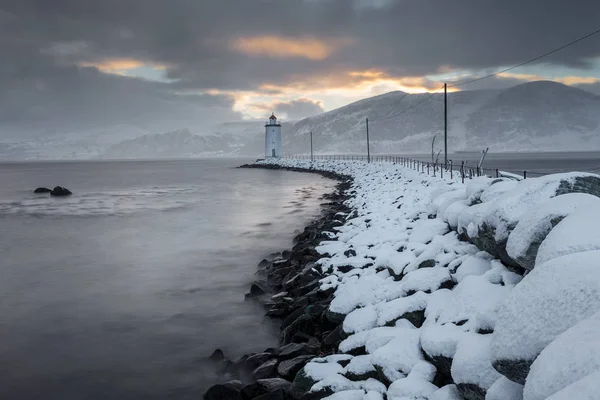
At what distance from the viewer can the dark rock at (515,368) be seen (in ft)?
12.1

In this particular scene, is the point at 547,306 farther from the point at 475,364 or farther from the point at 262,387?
the point at 262,387

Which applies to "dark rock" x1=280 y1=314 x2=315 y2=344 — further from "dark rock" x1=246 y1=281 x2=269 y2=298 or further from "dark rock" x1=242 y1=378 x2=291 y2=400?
"dark rock" x1=246 y1=281 x2=269 y2=298

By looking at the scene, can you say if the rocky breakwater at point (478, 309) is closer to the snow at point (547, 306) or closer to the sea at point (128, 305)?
the snow at point (547, 306)

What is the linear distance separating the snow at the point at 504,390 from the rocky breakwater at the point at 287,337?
117 inches

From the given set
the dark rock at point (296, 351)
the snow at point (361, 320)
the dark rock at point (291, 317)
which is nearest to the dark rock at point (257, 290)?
the dark rock at point (291, 317)

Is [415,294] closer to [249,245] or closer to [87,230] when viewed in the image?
[249,245]

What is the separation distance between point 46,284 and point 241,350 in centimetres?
874

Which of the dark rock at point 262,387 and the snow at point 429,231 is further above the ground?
the snow at point 429,231

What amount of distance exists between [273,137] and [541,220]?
93.9 m

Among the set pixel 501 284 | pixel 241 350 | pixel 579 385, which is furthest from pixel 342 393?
pixel 241 350

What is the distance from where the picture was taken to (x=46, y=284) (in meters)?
14.5

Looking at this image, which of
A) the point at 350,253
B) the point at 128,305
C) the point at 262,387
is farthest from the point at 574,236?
the point at 128,305

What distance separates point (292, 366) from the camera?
7.02 meters

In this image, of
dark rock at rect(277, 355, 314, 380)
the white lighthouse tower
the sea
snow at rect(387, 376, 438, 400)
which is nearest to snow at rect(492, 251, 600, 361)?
snow at rect(387, 376, 438, 400)
